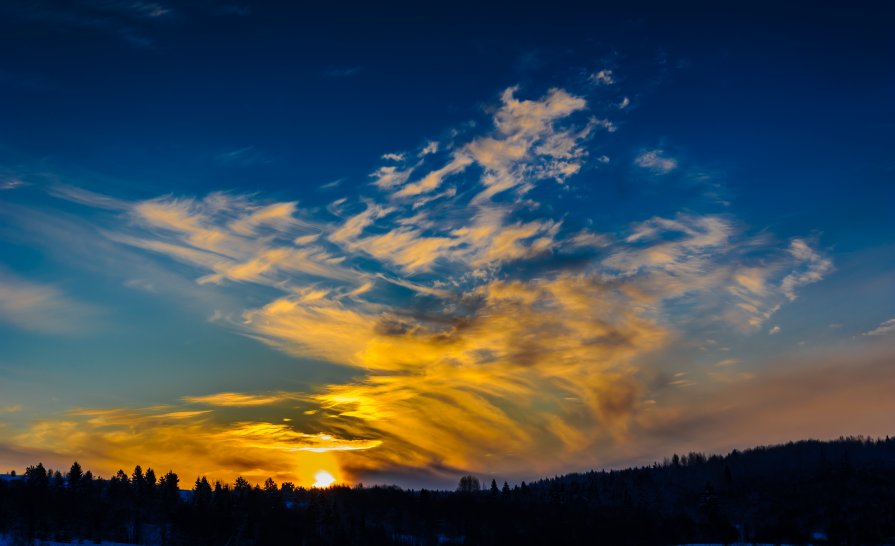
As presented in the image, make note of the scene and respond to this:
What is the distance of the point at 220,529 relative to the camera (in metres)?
198

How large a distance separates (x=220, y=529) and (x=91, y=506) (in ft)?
108

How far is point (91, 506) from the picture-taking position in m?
198

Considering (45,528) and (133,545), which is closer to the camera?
(45,528)

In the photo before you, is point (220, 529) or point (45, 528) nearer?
point (45, 528)

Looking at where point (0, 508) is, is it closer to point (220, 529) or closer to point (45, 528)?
point (45, 528)

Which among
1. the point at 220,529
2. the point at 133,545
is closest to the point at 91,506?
the point at 133,545

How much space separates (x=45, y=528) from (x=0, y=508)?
525 inches

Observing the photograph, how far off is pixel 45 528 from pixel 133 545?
820 inches

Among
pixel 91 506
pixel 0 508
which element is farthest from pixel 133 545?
pixel 0 508

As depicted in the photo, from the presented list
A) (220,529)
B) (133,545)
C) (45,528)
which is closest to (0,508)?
(45,528)

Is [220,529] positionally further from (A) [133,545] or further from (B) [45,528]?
(B) [45,528]

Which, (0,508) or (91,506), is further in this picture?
(91,506)

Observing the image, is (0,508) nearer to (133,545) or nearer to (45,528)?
(45,528)

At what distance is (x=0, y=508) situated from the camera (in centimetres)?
18088
